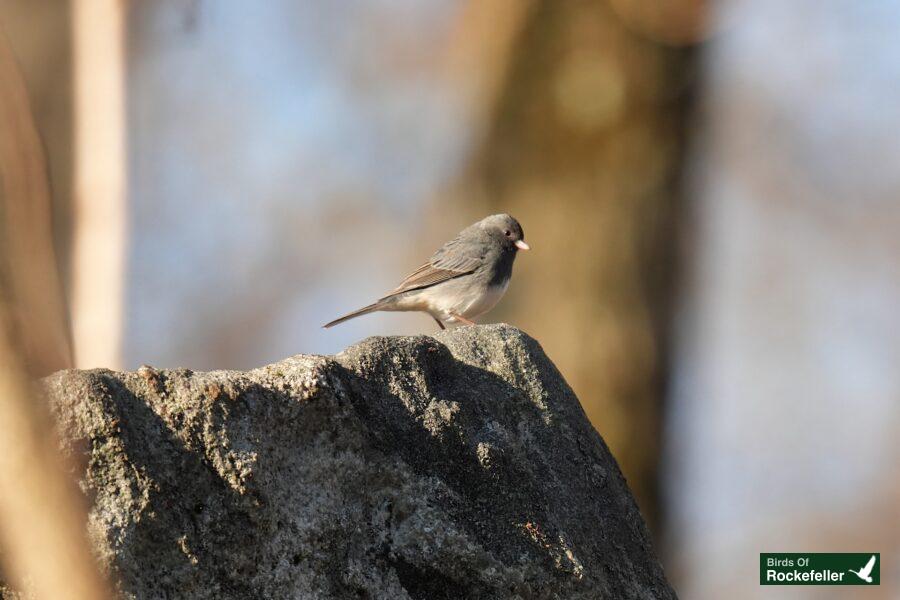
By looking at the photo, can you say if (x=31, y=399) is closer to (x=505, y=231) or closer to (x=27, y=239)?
(x=27, y=239)

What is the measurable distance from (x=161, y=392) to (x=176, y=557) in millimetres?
302

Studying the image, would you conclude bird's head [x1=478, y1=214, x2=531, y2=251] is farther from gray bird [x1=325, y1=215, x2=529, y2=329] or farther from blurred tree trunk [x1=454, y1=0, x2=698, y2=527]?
blurred tree trunk [x1=454, y1=0, x2=698, y2=527]

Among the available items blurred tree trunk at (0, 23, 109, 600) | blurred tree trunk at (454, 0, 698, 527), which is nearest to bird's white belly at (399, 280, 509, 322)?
blurred tree trunk at (454, 0, 698, 527)

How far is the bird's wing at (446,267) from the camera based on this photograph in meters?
4.91

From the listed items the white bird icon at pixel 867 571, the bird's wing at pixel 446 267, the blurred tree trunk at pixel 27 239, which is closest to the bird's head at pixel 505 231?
the bird's wing at pixel 446 267

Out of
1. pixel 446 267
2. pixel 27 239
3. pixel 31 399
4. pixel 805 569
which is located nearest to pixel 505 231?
pixel 446 267

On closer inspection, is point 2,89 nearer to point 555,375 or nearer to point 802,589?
point 555,375

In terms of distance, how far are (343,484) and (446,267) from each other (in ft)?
10.3

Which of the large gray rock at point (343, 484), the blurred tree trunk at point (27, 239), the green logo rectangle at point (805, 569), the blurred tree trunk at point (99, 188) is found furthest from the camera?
the green logo rectangle at point (805, 569)

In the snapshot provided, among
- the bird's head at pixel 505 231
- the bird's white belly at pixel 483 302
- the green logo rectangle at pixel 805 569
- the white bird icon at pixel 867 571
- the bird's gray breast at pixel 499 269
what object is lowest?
the green logo rectangle at pixel 805 569

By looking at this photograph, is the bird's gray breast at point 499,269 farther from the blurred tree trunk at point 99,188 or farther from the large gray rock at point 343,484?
the large gray rock at point 343,484

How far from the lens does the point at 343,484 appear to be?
6.23ft

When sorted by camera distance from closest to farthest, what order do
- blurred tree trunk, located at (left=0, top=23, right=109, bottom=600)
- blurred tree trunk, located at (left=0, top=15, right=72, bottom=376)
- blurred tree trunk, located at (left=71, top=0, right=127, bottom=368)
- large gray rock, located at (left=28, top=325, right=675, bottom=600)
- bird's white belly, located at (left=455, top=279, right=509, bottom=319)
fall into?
blurred tree trunk, located at (left=0, top=23, right=109, bottom=600) < blurred tree trunk, located at (left=0, top=15, right=72, bottom=376) < large gray rock, located at (left=28, top=325, right=675, bottom=600) < blurred tree trunk, located at (left=71, top=0, right=127, bottom=368) < bird's white belly, located at (left=455, top=279, right=509, bottom=319)

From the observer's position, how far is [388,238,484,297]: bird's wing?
16.1ft
